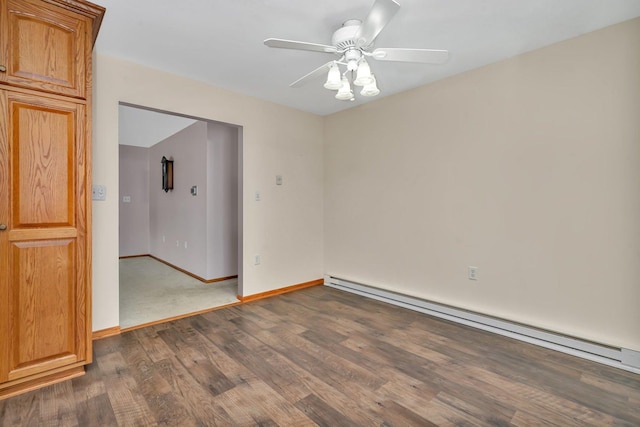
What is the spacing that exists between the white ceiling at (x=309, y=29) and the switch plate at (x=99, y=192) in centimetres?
109

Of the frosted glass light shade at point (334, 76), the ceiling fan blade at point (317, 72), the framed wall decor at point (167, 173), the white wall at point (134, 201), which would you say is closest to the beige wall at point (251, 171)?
the ceiling fan blade at point (317, 72)

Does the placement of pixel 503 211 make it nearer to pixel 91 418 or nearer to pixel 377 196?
pixel 377 196

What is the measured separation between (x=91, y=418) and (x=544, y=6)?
3.47 meters

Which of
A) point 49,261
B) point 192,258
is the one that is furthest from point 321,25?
point 192,258

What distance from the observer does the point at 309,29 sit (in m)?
2.17

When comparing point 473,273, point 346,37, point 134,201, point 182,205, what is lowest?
point 473,273

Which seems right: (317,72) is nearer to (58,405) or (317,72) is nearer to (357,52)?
(357,52)

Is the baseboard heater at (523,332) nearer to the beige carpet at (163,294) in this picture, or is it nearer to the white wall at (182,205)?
the beige carpet at (163,294)

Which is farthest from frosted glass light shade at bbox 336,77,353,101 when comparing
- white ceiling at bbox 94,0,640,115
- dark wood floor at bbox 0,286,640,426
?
dark wood floor at bbox 0,286,640,426

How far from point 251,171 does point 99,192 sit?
1.47 m

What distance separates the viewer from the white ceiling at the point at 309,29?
1.93 m

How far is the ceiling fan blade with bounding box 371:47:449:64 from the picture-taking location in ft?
6.08

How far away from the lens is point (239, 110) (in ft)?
11.2

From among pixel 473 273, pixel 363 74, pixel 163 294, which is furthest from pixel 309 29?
pixel 163 294
